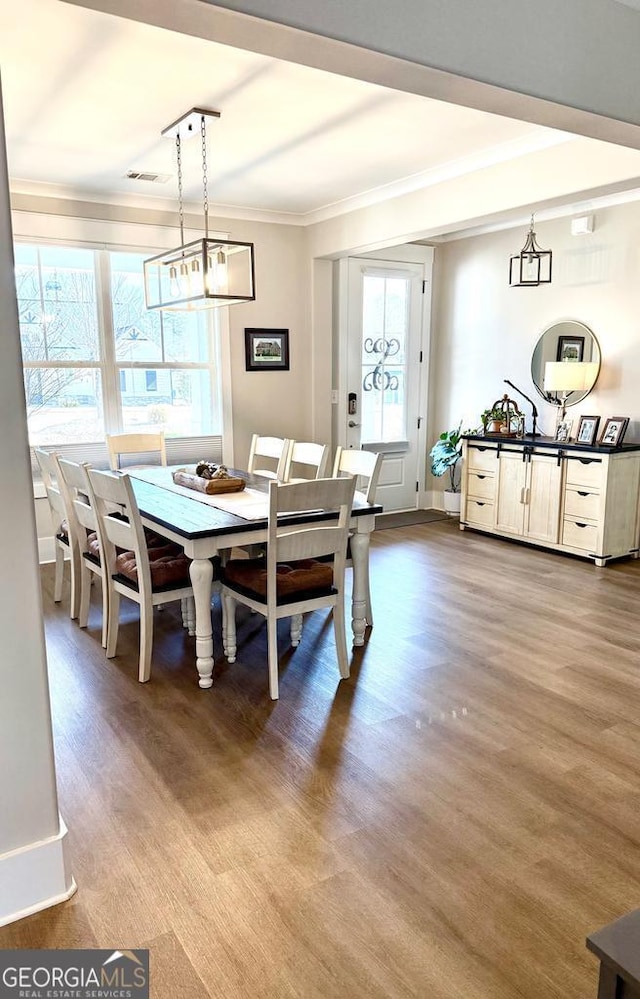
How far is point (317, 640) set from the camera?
3.68 meters

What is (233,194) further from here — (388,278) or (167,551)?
(167,551)

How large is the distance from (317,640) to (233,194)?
329 centimetres

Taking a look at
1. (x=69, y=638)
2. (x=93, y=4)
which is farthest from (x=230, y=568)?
(x=93, y=4)

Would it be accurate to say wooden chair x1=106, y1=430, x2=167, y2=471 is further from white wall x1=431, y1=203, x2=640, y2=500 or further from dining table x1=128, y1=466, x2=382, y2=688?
white wall x1=431, y1=203, x2=640, y2=500

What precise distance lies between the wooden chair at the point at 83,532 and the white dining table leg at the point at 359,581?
1211 mm

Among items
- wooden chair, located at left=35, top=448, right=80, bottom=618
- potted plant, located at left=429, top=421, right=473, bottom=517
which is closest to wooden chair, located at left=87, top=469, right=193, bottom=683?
wooden chair, located at left=35, top=448, right=80, bottom=618

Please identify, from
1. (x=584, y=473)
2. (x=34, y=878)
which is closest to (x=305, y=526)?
(x=34, y=878)

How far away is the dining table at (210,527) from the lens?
3.00m

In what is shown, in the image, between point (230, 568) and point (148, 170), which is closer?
point (230, 568)

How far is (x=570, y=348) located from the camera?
5.53 meters

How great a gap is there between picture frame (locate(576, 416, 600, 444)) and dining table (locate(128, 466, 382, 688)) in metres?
2.24

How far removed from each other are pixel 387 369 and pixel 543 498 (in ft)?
6.45

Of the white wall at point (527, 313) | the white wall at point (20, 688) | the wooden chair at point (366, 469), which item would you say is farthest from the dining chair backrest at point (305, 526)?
the white wall at point (527, 313)

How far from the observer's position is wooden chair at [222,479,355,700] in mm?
2916
